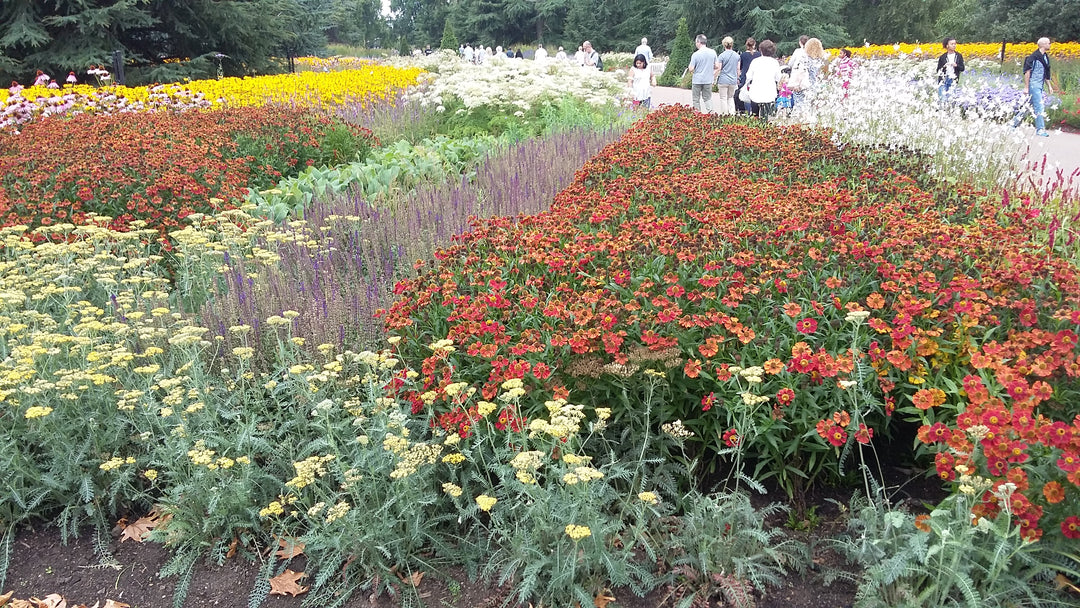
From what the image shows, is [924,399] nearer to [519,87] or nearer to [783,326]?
[783,326]

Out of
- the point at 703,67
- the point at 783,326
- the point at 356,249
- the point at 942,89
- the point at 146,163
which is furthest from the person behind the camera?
the point at 703,67

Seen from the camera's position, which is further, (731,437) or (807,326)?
(807,326)

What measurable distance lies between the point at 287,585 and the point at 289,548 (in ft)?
0.47

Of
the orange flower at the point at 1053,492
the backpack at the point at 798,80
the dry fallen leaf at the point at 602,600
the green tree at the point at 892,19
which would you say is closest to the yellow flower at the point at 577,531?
the dry fallen leaf at the point at 602,600

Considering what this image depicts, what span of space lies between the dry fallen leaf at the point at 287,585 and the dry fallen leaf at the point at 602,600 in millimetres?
1025

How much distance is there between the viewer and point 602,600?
2344mm

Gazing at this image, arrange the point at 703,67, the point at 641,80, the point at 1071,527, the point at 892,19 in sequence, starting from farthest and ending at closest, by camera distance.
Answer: the point at 892,19 → the point at 641,80 → the point at 703,67 → the point at 1071,527

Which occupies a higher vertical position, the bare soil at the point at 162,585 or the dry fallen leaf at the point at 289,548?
the dry fallen leaf at the point at 289,548

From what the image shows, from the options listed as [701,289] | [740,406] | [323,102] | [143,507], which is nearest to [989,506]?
[740,406]

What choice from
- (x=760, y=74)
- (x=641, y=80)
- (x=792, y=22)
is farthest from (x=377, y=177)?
(x=792, y=22)

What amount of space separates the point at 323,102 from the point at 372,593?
387 inches

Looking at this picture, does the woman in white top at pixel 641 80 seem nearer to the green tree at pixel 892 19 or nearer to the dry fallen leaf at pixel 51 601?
the dry fallen leaf at pixel 51 601

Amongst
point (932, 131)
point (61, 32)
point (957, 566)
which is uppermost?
point (61, 32)

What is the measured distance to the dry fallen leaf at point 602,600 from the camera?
2338mm
